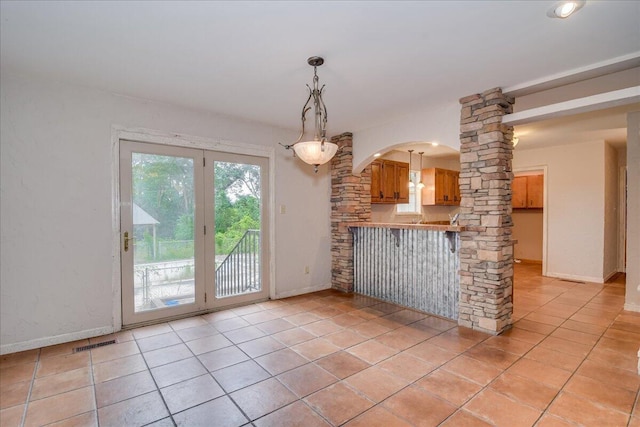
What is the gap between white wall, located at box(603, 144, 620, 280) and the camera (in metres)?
5.64

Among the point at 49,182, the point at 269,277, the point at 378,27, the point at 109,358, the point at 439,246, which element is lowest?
the point at 109,358

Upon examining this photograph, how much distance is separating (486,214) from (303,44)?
2472 millimetres

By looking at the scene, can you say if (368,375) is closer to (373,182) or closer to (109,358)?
(109,358)

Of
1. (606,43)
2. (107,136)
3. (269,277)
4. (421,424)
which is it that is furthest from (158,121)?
(606,43)

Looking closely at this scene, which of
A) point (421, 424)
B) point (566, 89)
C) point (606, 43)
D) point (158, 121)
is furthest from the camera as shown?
point (158, 121)

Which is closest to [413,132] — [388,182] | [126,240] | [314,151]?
[388,182]

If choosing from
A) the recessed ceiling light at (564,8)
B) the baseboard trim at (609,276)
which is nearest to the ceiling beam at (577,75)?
the recessed ceiling light at (564,8)

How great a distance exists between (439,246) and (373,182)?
2.19 m

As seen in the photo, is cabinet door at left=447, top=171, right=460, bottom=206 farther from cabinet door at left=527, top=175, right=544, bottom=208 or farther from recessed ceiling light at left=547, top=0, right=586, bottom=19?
recessed ceiling light at left=547, top=0, right=586, bottom=19

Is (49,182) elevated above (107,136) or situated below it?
below

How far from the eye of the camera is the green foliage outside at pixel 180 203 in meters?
3.65

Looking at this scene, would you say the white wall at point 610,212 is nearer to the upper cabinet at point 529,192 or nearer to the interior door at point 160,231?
the upper cabinet at point 529,192

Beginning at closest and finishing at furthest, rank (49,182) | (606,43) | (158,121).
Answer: (606,43) → (49,182) → (158,121)

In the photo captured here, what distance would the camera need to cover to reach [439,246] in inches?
153
